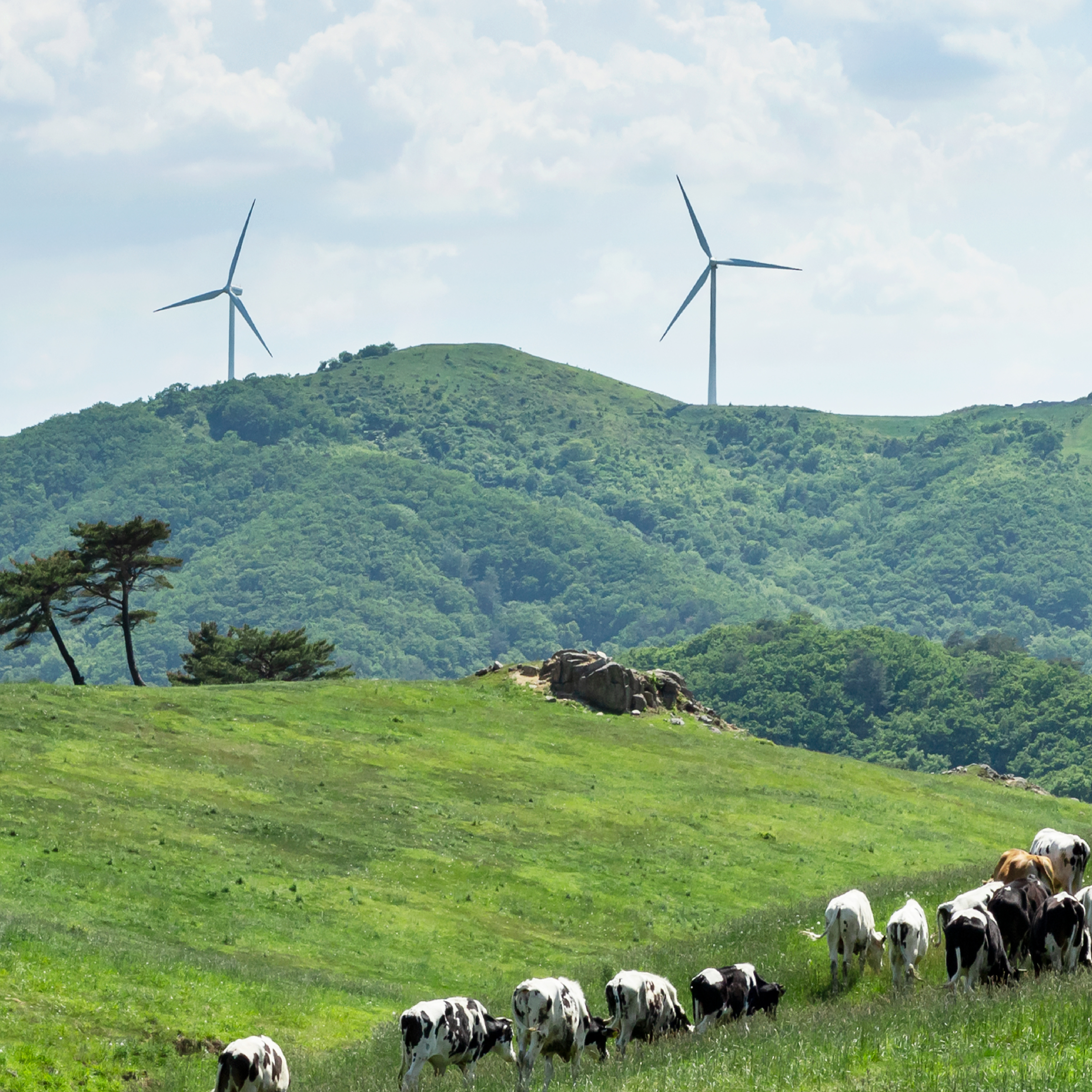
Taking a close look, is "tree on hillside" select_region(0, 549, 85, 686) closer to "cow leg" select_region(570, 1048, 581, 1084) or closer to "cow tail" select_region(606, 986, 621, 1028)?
"cow tail" select_region(606, 986, 621, 1028)

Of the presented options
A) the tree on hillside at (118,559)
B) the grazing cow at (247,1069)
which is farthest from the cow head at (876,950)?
the tree on hillside at (118,559)

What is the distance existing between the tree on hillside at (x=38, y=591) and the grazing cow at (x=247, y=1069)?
190 feet

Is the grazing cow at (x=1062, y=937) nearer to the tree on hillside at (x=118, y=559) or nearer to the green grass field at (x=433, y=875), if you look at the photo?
the green grass field at (x=433, y=875)

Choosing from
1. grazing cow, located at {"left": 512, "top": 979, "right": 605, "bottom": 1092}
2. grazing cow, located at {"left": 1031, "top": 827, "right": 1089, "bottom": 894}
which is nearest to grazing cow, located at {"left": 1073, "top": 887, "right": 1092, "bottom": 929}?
grazing cow, located at {"left": 1031, "top": 827, "right": 1089, "bottom": 894}

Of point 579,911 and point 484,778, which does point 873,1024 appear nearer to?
point 579,911

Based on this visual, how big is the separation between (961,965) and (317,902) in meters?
27.5

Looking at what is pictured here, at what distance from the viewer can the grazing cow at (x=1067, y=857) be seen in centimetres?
3225

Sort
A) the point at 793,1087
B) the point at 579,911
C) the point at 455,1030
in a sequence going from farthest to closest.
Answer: the point at 579,911 → the point at 455,1030 → the point at 793,1087

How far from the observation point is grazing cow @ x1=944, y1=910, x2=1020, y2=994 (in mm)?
24828

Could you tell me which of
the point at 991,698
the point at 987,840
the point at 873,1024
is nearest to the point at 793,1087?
the point at 873,1024

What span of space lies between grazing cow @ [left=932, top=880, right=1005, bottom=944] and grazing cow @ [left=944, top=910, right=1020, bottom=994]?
1108 mm

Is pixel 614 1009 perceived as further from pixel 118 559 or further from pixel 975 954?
pixel 118 559

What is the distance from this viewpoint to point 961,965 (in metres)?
24.9

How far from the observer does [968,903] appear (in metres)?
27.0
